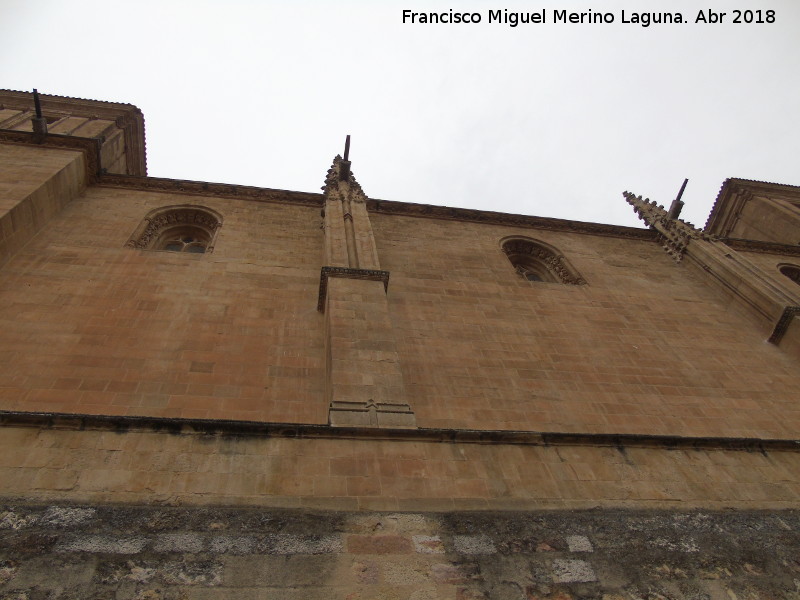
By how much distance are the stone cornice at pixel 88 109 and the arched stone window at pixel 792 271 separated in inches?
919

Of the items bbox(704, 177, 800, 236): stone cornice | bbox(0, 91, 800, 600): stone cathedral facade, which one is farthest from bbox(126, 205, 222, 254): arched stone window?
bbox(704, 177, 800, 236): stone cornice

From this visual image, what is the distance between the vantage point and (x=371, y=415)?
7.14 m

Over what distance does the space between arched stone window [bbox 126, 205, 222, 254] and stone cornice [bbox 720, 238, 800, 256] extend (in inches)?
639

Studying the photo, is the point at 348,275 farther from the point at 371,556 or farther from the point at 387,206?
the point at 371,556

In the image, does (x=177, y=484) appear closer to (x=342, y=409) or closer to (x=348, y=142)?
(x=342, y=409)

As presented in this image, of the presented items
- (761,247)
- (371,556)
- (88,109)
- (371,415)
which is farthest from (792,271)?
(88,109)

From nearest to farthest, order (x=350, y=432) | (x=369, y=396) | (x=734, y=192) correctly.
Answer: (x=350, y=432) → (x=369, y=396) → (x=734, y=192)

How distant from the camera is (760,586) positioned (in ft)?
15.9

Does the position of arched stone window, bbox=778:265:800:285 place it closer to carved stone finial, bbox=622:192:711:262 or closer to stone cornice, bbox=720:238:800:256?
stone cornice, bbox=720:238:800:256

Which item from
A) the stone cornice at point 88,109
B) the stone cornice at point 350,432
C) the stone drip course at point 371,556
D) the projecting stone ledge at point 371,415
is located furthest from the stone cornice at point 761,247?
the stone cornice at point 88,109

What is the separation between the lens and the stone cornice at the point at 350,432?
5438 millimetres

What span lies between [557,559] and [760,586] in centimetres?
182

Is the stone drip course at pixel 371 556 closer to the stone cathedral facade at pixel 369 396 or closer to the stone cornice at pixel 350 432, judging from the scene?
the stone cathedral facade at pixel 369 396

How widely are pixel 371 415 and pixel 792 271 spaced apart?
1814 cm
